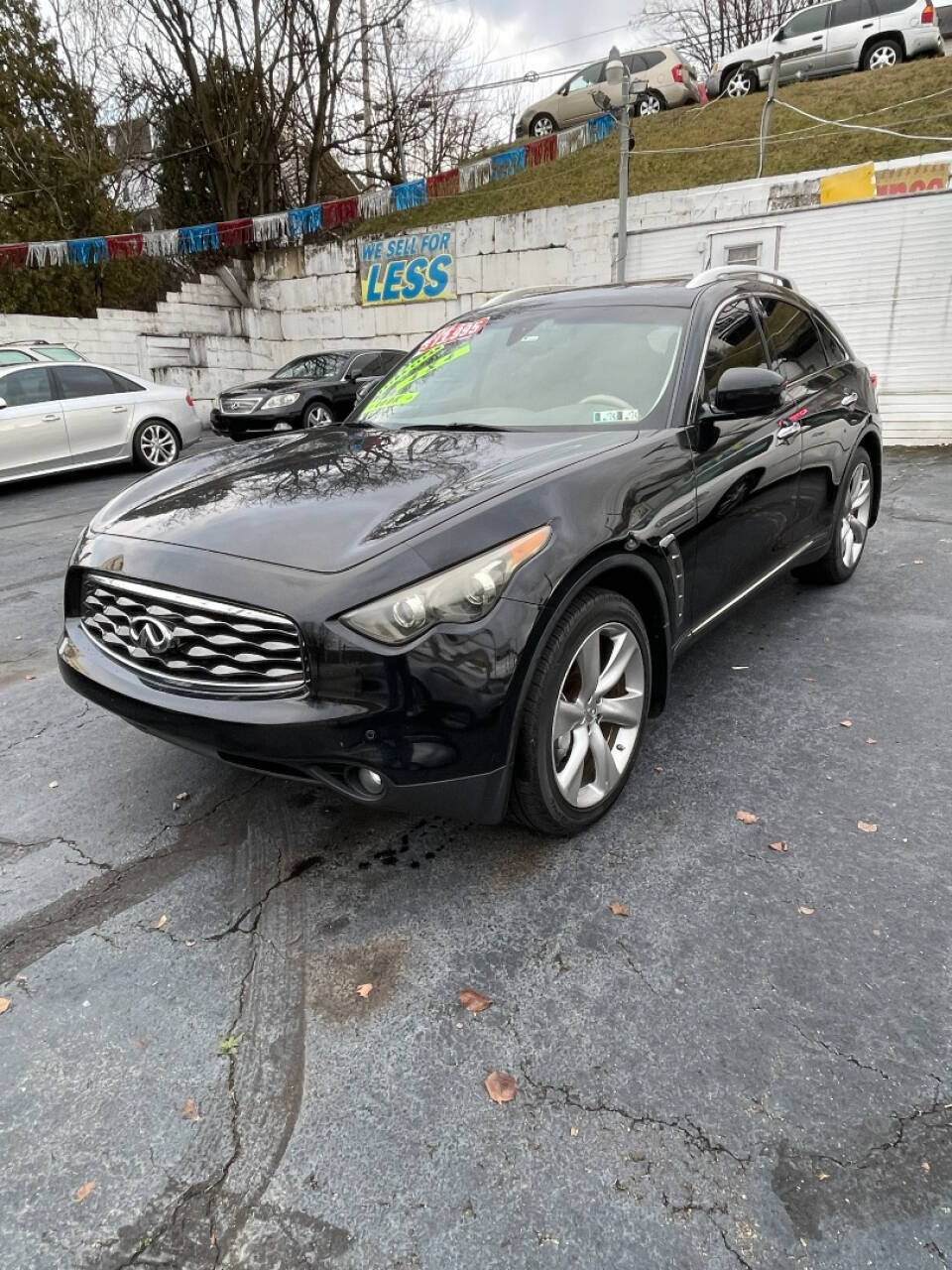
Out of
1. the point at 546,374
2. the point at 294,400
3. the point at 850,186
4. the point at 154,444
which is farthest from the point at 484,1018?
the point at 850,186

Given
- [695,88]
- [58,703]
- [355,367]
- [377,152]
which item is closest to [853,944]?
[58,703]

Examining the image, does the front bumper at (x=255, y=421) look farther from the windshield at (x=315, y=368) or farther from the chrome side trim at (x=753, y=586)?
the chrome side trim at (x=753, y=586)

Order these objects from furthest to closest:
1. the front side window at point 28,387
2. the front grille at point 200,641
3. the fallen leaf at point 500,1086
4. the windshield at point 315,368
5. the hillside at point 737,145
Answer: the windshield at point 315,368 < the hillside at point 737,145 < the front side window at point 28,387 < the front grille at point 200,641 < the fallen leaf at point 500,1086

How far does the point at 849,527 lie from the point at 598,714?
A: 122 inches

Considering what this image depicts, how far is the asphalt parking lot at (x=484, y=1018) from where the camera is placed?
4.99ft

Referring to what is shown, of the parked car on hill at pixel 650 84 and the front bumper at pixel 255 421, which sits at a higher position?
the parked car on hill at pixel 650 84

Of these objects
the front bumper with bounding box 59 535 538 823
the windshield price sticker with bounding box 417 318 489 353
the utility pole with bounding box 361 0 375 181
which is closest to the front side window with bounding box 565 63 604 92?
the utility pole with bounding box 361 0 375 181

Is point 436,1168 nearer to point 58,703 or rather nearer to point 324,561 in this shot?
point 324,561

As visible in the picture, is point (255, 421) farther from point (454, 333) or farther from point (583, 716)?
point (583, 716)

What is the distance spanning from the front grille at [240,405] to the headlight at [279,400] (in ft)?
0.51

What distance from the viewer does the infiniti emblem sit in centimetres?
227

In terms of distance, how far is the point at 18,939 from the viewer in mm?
2275

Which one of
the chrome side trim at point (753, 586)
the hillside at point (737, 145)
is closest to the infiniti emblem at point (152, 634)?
the chrome side trim at point (753, 586)

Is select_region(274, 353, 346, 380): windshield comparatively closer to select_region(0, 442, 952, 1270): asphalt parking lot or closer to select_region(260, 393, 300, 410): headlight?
select_region(260, 393, 300, 410): headlight
